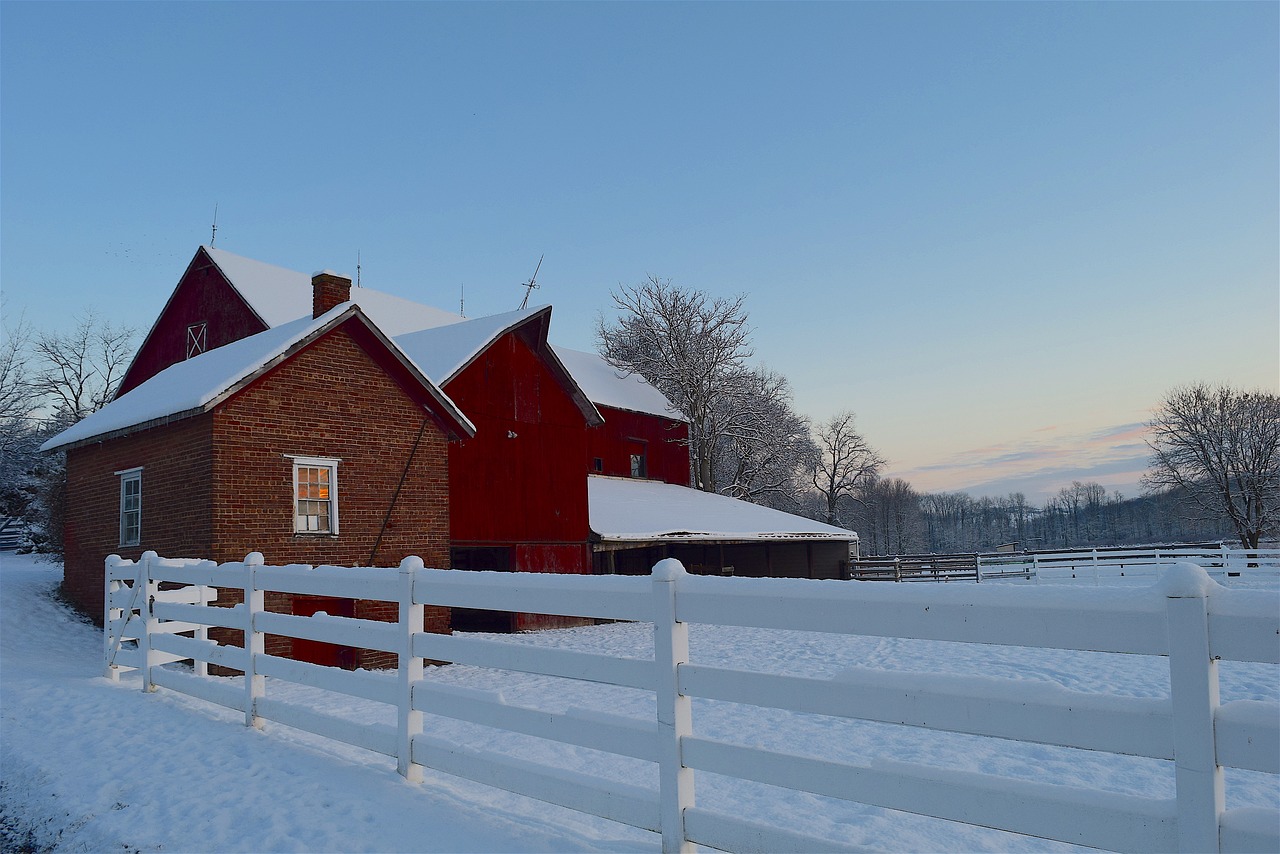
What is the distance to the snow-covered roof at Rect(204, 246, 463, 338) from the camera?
22.9m

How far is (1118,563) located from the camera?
3156 centimetres

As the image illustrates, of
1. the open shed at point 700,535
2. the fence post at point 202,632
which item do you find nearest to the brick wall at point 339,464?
the fence post at point 202,632

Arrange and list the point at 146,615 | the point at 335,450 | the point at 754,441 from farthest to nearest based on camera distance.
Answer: the point at 754,441 < the point at 335,450 < the point at 146,615

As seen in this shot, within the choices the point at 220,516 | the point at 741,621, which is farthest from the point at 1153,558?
the point at 741,621

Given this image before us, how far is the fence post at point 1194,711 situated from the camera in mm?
2820

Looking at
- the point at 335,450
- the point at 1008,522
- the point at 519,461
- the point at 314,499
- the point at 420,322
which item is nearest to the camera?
the point at 314,499

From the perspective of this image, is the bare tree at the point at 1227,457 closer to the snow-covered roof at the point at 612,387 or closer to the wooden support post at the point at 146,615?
the snow-covered roof at the point at 612,387

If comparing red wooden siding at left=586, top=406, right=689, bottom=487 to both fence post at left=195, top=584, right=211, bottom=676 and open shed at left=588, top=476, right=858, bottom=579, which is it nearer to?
open shed at left=588, top=476, right=858, bottom=579

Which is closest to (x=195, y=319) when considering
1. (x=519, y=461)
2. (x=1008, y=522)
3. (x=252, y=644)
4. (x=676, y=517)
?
(x=519, y=461)

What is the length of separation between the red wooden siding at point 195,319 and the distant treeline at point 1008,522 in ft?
289

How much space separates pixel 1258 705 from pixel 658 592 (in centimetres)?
250

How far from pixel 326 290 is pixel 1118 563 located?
28.7 m

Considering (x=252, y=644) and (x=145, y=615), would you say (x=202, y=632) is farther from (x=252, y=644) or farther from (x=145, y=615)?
(x=252, y=644)

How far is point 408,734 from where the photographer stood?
5.88 metres
